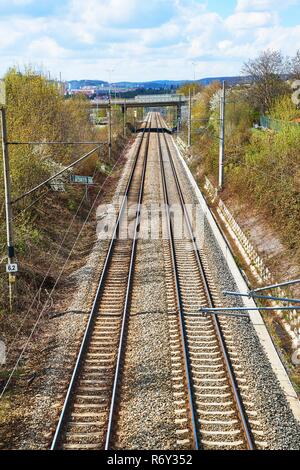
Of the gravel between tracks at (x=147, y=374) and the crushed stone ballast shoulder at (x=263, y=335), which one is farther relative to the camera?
the crushed stone ballast shoulder at (x=263, y=335)

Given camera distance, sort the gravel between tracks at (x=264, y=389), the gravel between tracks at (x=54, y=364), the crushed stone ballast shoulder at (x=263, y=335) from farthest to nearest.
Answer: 1. the crushed stone ballast shoulder at (x=263, y=335)
2. the gravel between tracks at (x=54, y=364)
3. the gravel between tracks at (x=264, y=389)

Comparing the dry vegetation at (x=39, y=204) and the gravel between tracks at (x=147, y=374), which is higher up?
the dry vegetation at (x=39, y=204)

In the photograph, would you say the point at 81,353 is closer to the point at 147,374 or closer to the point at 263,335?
the point at 147,374

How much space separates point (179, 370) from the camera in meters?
11.1

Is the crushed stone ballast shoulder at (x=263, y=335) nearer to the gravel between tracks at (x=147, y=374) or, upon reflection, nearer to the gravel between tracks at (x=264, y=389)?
the gravel between tracks at (x=264, y=389)

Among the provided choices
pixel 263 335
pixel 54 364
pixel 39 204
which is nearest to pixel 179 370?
pixel 54 364

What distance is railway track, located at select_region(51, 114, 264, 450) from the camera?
352 inches

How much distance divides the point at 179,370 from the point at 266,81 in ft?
105

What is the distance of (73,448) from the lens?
860cm

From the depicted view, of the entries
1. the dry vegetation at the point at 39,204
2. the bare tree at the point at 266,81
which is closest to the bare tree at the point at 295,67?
the bare tree at the point at 266,81

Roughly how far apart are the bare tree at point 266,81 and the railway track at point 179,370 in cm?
2389

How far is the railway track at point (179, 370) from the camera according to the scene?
8938 millimetres

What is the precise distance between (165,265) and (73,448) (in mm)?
9799

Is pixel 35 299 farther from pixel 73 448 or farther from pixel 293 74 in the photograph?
pixel 293 74
